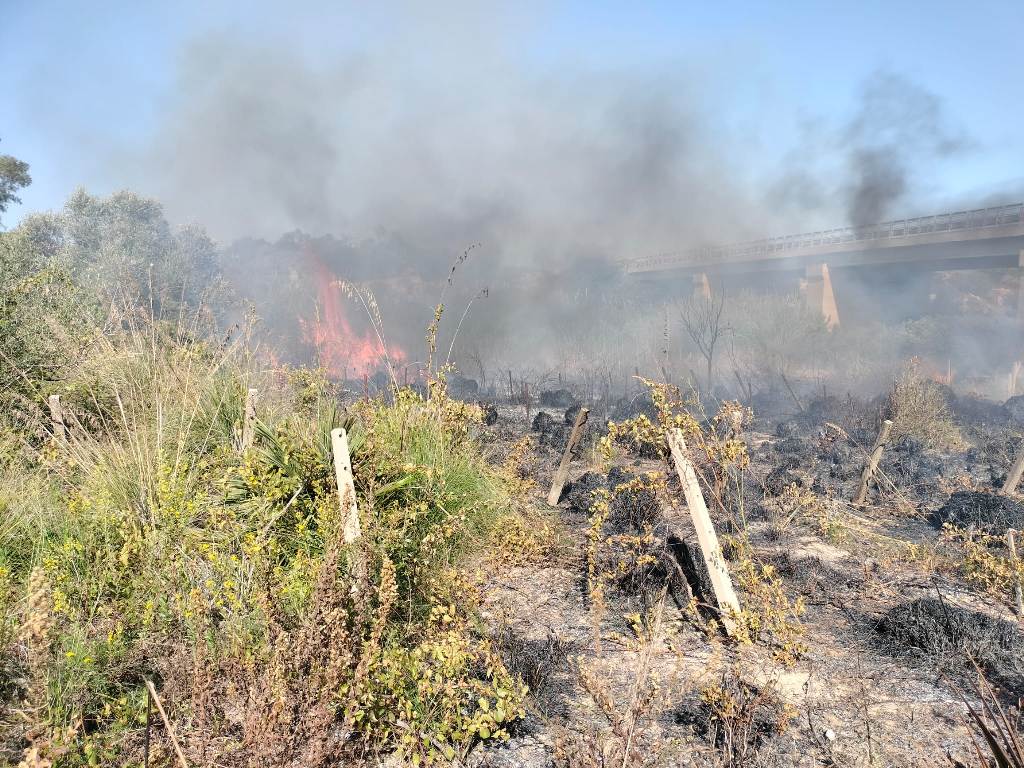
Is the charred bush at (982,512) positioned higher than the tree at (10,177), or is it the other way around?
the tree at (10,177)

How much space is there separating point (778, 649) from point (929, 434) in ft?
34.6

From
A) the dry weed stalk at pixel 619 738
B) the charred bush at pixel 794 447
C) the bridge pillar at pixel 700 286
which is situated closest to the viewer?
the dry weed stalk at pixel 619 738

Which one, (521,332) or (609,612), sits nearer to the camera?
(609,612)

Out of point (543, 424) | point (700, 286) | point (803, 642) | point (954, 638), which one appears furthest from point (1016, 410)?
point (700, 286)

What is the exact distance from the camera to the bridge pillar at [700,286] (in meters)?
36.0

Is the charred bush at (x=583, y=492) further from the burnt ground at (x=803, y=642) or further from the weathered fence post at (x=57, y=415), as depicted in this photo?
the weathered fence post at (x=57, y=415)

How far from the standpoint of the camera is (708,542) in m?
4.93

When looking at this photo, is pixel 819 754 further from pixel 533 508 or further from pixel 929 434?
pixel 929 434

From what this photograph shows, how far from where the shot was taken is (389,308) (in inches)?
1364

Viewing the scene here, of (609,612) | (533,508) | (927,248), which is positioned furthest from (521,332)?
(609,612)

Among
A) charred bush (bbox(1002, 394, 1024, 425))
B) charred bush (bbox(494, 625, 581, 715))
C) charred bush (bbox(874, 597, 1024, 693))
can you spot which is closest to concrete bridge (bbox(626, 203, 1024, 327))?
charred bush (bbox(1002, 394, 1024, 425))

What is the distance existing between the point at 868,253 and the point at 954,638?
3098 cm

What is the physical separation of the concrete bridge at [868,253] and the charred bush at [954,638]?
25890 mm

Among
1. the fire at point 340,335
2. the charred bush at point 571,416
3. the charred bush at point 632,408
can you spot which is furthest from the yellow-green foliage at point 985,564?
the fire at point 340,335
